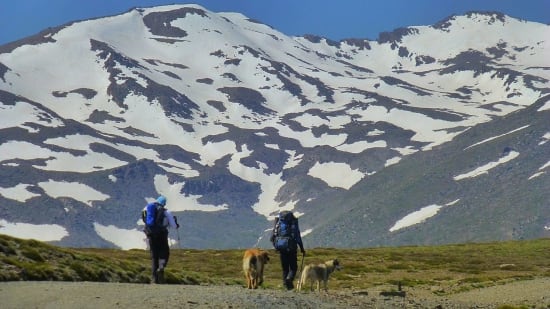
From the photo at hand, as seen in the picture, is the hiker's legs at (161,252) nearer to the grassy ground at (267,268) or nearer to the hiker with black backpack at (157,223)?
the hiker with black backpack at (157,223)

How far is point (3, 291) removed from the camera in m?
28.4

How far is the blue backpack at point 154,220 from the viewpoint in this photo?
33.9 meters

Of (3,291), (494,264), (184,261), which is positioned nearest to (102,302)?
(3,291)

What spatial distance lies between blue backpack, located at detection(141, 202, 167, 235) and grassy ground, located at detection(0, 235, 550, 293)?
17.2ft

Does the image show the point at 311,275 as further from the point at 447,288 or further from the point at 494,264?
the point at 494,264

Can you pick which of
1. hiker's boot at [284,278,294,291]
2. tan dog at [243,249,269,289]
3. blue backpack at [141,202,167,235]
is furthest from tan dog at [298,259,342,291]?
blue backpack at [141,202,167,235]

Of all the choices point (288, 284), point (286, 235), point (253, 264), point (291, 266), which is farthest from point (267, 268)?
point (253, 264)

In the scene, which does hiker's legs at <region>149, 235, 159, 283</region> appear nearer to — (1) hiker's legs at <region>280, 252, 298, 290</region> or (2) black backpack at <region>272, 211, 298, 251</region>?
(2) black backpack at <region>272, 211, 298, 251</region>

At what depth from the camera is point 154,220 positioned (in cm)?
3397

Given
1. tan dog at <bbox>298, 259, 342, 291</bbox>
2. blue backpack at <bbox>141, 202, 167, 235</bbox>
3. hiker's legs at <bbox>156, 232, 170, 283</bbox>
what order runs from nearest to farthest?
blue backpack at <bbox>141, 202, 167, 235</bbox> → hiker's legs at <bbox>156, 232, 170, 283</bbox> → tan dog at <bbox>298, 259, 342, 291</bbox>

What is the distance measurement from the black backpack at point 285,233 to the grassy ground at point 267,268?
9.07 meters

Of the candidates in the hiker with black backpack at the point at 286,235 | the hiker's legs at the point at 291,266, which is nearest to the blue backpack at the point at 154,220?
the hiker with black backpack at the point at 286,235

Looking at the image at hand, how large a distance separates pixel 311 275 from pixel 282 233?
3994 millimetres

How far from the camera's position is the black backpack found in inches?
1410
